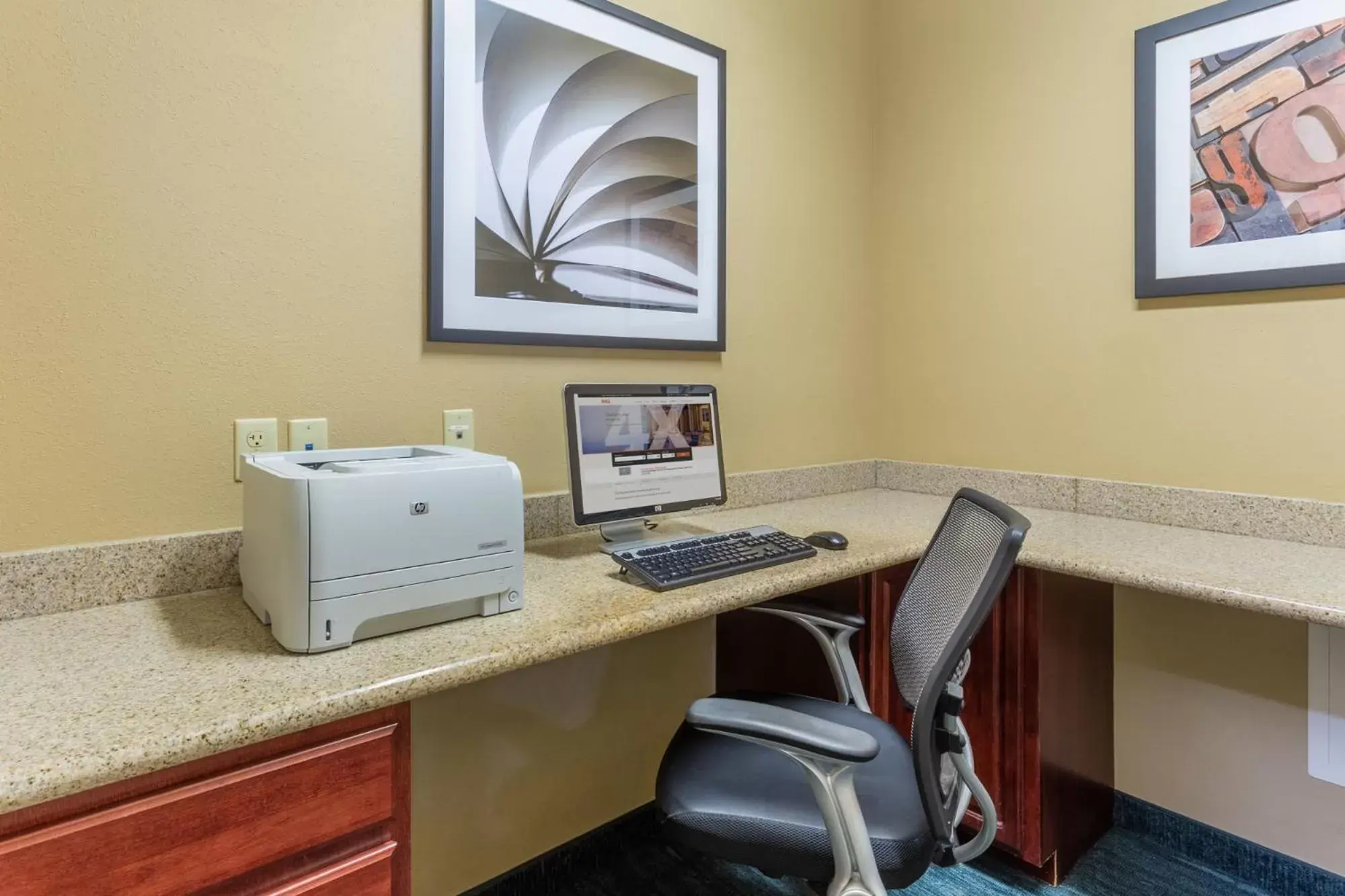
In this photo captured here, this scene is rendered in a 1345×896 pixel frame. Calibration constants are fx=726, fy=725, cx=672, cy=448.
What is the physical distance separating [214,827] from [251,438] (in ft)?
2.34

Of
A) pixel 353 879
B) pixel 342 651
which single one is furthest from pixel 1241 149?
pixel 353 879

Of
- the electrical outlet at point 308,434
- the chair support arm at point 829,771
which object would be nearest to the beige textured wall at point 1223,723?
the chair support arm at point 829,771

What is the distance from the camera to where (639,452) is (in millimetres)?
1624

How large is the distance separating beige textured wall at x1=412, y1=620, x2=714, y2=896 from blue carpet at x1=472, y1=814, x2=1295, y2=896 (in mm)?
53

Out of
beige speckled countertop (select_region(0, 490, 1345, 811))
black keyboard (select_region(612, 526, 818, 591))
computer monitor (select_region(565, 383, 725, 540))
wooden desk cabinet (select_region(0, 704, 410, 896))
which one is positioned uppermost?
computer monitor (select_region(565, 383, 725, 540))

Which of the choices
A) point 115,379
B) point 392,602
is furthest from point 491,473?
point 115,379

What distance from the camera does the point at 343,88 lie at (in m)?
1.39

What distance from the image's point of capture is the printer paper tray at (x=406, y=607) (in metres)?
0.97

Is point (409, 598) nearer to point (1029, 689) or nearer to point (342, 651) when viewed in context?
point (342, 651)

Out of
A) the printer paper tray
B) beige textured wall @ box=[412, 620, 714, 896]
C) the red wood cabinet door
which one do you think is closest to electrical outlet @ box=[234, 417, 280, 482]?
the printer paper tray

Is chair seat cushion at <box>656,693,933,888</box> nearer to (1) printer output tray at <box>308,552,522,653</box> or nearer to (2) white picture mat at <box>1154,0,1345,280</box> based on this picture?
(1) printer output tray at <box>308,552,522,653</box>

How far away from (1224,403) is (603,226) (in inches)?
60.6

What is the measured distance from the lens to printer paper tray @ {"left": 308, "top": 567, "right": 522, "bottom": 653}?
0.97m

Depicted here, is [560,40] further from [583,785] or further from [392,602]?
[583,785]
